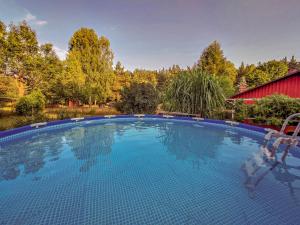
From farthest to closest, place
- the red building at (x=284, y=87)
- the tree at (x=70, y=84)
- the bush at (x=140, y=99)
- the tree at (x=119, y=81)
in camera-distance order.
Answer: the tree at (x=119, y=81), the tree at (x=70, y=84), the bush at (x=140, y=99), the red building at (x=284, y=87)

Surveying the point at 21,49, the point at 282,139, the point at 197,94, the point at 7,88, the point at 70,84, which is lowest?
the point at 282,139

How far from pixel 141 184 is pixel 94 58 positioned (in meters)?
15.7

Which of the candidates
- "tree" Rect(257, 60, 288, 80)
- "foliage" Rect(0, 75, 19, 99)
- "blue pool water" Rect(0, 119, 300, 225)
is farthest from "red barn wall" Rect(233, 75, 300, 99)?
"tree" Rect(257, 60, 288, 80)

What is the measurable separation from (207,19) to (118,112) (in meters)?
9.44

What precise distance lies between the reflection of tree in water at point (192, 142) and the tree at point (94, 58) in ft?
34.1

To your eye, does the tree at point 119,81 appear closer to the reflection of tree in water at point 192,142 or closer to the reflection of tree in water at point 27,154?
the reflection of tree in water at point 192,142

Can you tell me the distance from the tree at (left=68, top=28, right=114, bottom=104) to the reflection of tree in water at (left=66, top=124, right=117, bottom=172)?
9.07 meters

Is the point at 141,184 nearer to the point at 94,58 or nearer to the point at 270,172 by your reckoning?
the point at 270,172

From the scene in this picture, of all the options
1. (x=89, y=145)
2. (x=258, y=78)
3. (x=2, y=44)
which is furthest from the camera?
(x=258, y=78)

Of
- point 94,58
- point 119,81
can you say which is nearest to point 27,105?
point 94,58

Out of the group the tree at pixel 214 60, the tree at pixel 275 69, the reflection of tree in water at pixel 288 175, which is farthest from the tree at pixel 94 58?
the tree at pixel 275 69

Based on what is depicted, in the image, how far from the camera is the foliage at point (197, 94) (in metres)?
8.83

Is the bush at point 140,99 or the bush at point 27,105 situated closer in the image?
the bush at point 27,105

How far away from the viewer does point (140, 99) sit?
35.9 feet
